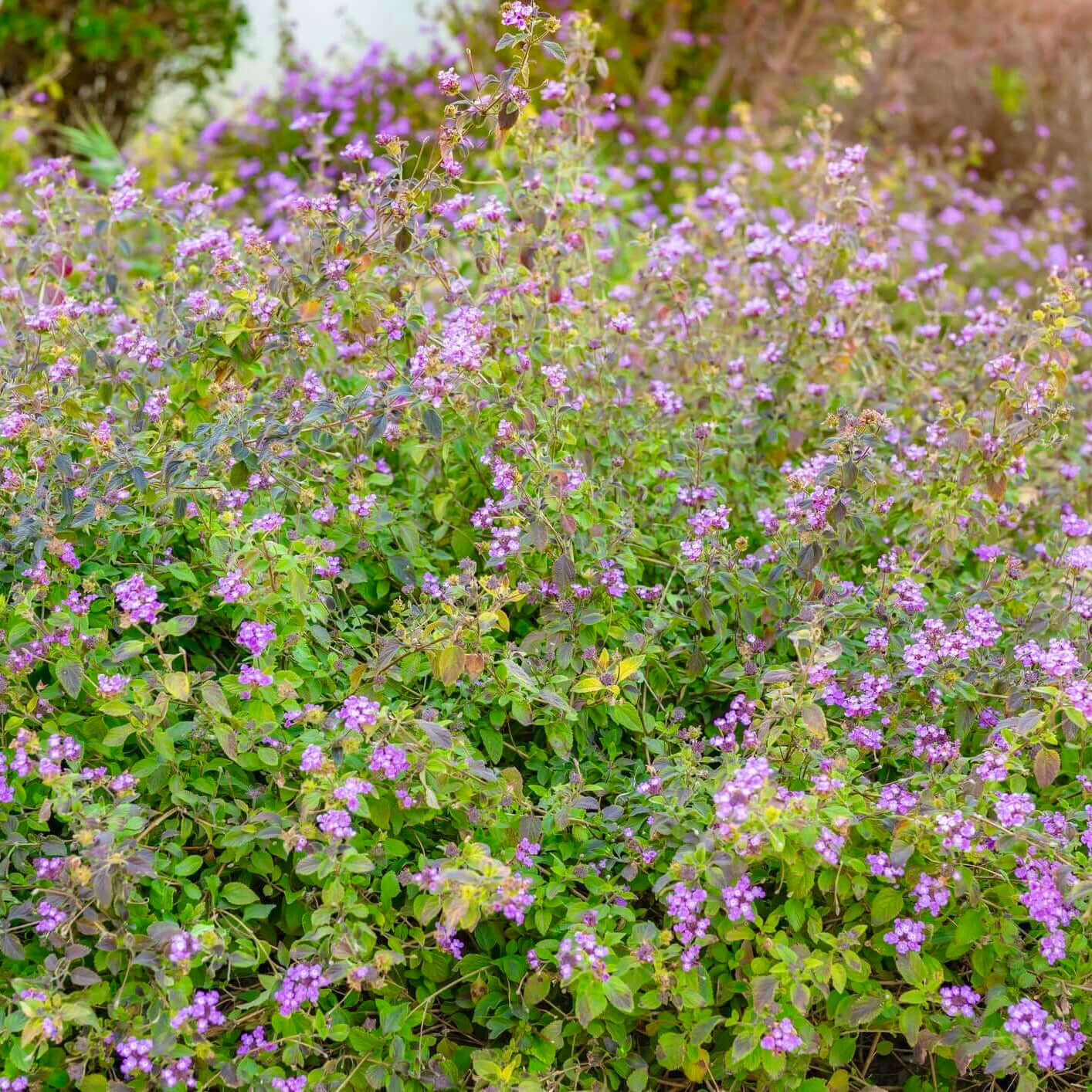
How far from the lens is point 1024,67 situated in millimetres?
7688

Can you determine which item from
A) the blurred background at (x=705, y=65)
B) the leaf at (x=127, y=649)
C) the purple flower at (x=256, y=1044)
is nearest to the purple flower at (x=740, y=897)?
the purple flower at (x=256, y=1044)

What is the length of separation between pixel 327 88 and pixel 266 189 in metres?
0.88

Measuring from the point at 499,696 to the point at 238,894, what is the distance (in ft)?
1.64

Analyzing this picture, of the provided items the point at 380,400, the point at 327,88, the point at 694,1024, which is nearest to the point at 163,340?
the point at 380,400

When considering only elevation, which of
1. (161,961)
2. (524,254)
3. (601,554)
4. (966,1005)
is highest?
(524,254)

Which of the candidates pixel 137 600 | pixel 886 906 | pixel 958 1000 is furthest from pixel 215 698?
pixel 958 1000

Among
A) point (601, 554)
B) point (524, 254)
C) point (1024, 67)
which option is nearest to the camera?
point (601, 554)

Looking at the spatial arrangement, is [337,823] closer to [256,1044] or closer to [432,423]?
[256,1044]

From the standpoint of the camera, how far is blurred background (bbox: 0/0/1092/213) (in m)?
7.26

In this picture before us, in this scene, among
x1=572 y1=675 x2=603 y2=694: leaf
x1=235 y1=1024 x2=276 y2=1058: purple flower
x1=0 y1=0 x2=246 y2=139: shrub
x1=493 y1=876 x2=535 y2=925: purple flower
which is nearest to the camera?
x1=493 y1=876 x2=535 y2=925: purple flower

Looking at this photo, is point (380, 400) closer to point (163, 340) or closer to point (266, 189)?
point (163, 340)

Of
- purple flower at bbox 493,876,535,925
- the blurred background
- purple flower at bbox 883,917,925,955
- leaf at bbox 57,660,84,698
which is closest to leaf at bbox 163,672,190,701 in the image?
leaf at bbox 57,660,84,698

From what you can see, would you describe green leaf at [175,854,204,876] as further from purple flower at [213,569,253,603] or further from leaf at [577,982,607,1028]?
leaf at [577,982,607,1028]

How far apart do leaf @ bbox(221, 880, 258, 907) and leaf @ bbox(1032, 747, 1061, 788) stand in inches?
45.9
